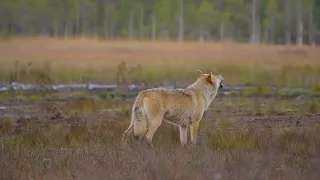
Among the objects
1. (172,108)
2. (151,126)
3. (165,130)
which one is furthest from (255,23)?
(151,126)

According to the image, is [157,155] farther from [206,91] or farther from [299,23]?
[299,23]

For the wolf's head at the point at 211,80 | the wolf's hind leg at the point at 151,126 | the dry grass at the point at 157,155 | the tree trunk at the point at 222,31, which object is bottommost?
the dry grass at the point at 157,155

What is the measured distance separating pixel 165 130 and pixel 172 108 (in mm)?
1334

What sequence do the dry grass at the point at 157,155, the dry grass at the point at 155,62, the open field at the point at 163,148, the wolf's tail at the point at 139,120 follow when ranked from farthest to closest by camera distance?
the dry grass at the point at 155,62, the wolf's tail at the point at 139,120, the open field at the point at 163,148, the dry grass at the point at 157,155

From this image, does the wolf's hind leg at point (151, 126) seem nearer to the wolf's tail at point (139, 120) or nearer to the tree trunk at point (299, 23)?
the wolf's tail at point (139, 120)

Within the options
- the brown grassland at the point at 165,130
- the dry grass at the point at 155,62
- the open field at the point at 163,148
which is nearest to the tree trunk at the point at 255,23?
the dry grass at the point at 155,62

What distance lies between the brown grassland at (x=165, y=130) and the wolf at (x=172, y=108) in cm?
27

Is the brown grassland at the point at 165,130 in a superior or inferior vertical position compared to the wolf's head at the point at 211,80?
inferior

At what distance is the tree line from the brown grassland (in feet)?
123

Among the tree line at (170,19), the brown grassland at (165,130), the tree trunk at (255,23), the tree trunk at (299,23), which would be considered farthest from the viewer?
the tree line at (170,19)

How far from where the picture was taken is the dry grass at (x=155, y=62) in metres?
30.3

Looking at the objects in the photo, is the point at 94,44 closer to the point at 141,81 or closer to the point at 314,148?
the point at 141,81

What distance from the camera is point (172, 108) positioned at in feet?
41.4

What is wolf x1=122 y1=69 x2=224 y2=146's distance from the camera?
1217cm
